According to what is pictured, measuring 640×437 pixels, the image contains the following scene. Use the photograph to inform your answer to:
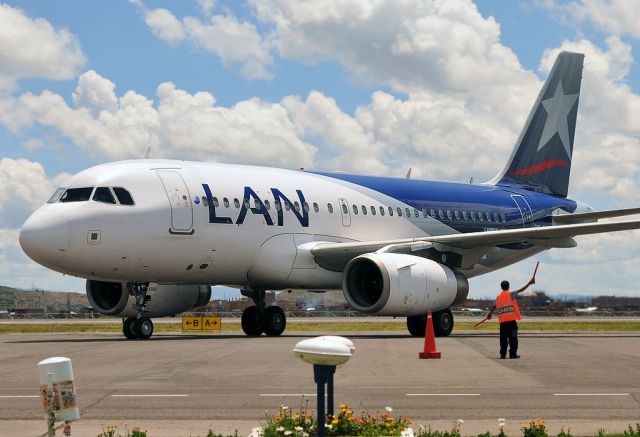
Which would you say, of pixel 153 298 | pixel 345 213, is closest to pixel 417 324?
pixel 345 213

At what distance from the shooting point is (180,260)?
2556 centimetres

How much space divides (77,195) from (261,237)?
521 centimetres

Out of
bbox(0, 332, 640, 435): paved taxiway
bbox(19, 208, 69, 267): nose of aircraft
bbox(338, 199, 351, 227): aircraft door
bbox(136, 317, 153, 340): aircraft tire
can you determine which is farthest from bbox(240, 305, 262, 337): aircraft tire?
bbox(0, 332, 640, 435): paved taxiway

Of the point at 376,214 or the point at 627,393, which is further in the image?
the point at 376,214

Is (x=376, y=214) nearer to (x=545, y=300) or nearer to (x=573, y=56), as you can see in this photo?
(x=573, y=56)

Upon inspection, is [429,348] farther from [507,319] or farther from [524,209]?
[524,209]

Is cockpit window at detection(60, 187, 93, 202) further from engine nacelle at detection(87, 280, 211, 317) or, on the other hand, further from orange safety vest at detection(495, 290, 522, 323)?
orange safety vest at detection(495, 290, 522, 323)

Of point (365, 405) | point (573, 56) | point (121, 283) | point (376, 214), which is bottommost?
point (365, 405)

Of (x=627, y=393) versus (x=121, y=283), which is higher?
(x=121, y=283)

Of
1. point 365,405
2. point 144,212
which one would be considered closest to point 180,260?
point 144,212

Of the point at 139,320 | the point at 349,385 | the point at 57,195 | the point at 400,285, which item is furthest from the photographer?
the point at 139,320

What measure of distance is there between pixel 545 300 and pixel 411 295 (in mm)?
89459

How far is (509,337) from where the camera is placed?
19.0 metres

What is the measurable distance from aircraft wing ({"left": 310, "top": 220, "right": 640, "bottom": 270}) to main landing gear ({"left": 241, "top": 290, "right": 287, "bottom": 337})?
2.27 m
